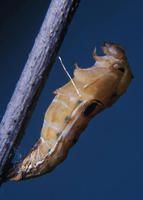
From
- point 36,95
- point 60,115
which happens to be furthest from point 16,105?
point 60,115

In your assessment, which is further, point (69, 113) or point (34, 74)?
point (69, 113)

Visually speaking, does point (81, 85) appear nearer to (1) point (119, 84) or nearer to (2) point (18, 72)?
(1) point (119, 84)

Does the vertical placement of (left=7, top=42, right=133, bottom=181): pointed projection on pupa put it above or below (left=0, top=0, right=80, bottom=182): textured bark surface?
below

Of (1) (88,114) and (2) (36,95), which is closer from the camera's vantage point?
(2) (36,95)

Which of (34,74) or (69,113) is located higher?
(34,74)

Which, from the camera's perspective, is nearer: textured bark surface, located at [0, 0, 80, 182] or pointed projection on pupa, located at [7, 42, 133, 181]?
textured bark surface, located at [0, 0, 80, 182]
